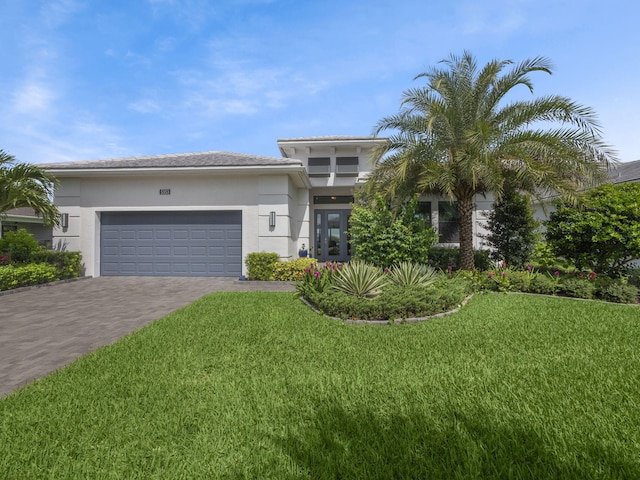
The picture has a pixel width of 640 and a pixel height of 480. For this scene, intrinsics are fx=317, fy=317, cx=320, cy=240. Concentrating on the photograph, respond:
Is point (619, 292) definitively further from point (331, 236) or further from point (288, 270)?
point (331, 236)

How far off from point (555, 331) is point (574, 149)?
276 inches

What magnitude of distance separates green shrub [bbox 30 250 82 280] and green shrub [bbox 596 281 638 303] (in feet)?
61.8

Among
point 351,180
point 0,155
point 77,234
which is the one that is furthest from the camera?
point 351,180

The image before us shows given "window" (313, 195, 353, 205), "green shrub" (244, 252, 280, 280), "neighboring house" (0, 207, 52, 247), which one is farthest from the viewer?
"neighboring house" (0, 207, 52, 247)

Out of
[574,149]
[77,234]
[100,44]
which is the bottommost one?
[77,234]

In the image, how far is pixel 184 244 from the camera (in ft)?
47.4

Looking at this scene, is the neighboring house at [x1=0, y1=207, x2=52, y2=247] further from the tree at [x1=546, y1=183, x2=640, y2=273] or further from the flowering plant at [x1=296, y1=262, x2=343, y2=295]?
the tree at [x1=546, y1=183, x2=640, y2=273]

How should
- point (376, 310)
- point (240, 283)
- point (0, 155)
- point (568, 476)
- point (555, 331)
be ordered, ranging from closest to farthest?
point (568, 476), point (555, 331), point (376, 310), point (0, 155), point (240, 283)

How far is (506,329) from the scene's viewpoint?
5.88 metres

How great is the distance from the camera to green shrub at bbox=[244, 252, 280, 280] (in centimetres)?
1296

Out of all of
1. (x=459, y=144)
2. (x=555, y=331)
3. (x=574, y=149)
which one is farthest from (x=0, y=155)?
(x=574, y=149)

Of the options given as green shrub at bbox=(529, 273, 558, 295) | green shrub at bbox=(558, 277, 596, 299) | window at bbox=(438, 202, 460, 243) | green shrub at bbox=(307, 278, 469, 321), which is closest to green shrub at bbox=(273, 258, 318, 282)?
green shrub at bbox=(307, 278, 469, 321)

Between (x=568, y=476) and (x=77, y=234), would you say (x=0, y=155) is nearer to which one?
(x=77, y=234)

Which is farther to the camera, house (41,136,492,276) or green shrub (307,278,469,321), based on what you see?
house (41,136,492,276)
